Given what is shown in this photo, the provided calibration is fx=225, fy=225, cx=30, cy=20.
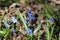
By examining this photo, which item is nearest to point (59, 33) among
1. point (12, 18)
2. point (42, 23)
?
point (42, 23)

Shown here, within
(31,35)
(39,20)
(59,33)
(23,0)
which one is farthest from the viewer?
(23,0)

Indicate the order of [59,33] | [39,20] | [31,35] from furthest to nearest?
[39,20]
[59,33]
[31,35]

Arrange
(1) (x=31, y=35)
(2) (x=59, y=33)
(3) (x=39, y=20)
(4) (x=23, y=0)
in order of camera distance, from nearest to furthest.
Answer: (1) (x=31, y=35), (2) (x=59, y=33), (3) (x=39, y=20), (4) (x=23, y=0)

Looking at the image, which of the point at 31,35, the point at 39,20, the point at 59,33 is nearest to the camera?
the point at 31,35

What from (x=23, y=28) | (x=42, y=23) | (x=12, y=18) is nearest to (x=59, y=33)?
(x=42, y=23)

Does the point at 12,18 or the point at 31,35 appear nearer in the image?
the point at 31,35

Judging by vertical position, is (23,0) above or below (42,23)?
above

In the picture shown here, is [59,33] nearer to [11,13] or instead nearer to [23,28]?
[23,28]

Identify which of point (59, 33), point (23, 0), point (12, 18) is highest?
point (23, 0)

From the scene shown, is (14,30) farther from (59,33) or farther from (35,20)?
(59,33)
